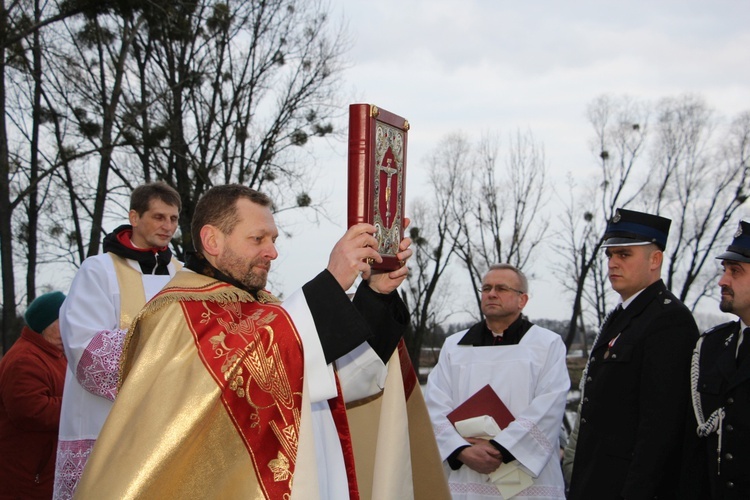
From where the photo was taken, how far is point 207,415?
3035mm

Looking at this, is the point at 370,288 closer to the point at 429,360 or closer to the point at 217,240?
the point at 217,240

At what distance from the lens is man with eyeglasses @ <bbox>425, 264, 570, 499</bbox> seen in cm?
570

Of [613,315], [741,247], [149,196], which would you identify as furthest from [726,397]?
[149,196]

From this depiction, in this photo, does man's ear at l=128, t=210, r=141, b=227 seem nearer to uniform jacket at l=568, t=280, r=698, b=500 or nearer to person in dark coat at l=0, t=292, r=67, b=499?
person in dark coat at l=0, t=292, r=67, b=499

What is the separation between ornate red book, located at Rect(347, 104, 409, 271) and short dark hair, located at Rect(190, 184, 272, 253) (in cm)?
47

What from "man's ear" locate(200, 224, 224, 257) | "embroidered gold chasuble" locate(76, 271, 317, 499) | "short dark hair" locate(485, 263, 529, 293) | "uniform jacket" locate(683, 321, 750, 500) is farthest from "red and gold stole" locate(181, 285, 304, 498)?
"short dark hair" locate(485, 263, 529, 293)

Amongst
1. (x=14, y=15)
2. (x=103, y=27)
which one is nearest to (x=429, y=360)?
(x=103, y=27)

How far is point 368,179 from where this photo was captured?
11.2 ft

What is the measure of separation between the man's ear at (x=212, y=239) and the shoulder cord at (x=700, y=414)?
103 inches

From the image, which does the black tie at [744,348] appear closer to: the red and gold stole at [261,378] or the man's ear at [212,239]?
the red and gold stole at [261,378]

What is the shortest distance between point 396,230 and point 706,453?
6.89 ft

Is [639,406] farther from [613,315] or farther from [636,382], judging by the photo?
[613,315]

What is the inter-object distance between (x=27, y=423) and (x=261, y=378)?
342 cm

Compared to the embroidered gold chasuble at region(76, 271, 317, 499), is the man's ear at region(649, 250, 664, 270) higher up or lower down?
higher up
